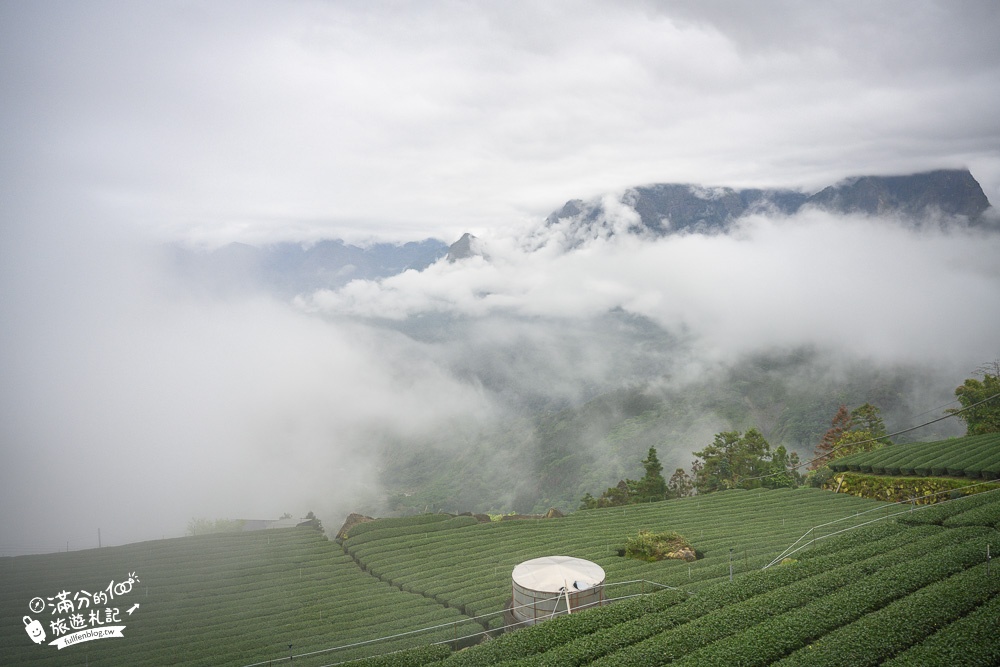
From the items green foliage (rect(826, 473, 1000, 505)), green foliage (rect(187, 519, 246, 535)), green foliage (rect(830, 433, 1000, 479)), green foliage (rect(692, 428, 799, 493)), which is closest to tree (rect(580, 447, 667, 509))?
green foliage (rect(692, 428, 799, 493))

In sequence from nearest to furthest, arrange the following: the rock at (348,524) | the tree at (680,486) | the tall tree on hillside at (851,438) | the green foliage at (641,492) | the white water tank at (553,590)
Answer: the white water tank at (553,590)
the rock at (348,524)
the green foliage at (641,492)
the tall tree on hillside at (851,438)
the tree at (680,486)

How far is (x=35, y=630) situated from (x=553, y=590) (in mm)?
22040

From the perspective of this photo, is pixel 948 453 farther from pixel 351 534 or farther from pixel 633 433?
pixel 633 433

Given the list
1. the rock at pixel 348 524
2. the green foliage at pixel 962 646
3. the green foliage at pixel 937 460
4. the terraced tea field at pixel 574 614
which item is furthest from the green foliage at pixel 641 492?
the green foliage at pixel 962 646

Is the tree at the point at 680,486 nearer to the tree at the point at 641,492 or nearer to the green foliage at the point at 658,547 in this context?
the tree at the point at 641,492

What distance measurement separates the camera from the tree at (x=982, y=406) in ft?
163

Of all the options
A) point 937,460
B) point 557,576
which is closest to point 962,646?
point 557,576

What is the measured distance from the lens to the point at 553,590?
19.2 meters

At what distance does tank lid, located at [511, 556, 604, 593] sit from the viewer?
63.8 ft

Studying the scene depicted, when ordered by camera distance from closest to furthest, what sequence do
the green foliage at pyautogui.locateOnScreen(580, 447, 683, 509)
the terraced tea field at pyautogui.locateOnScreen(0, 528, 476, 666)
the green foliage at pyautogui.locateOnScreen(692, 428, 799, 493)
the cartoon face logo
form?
the terraced tea field at pyautogui.locateOnScreen(0, 528, 476, 666) → the cartoon face logo → the green foliage at pyautogui.locateOnScreen(580, 447, 683, 509) → the green foliage at pyautogui.locateOnScreen(692, 428, 799, 493)

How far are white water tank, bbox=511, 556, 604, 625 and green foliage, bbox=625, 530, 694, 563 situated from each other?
37.6ft

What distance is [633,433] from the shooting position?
179625 mm

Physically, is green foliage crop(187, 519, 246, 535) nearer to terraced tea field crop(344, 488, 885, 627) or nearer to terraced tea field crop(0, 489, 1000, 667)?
terraced tea field crop(0, 489, 1000, 667)

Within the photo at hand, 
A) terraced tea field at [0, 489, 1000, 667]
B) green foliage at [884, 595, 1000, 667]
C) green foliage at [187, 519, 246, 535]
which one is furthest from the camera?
green foliage at [187, 519, 246, 535]
